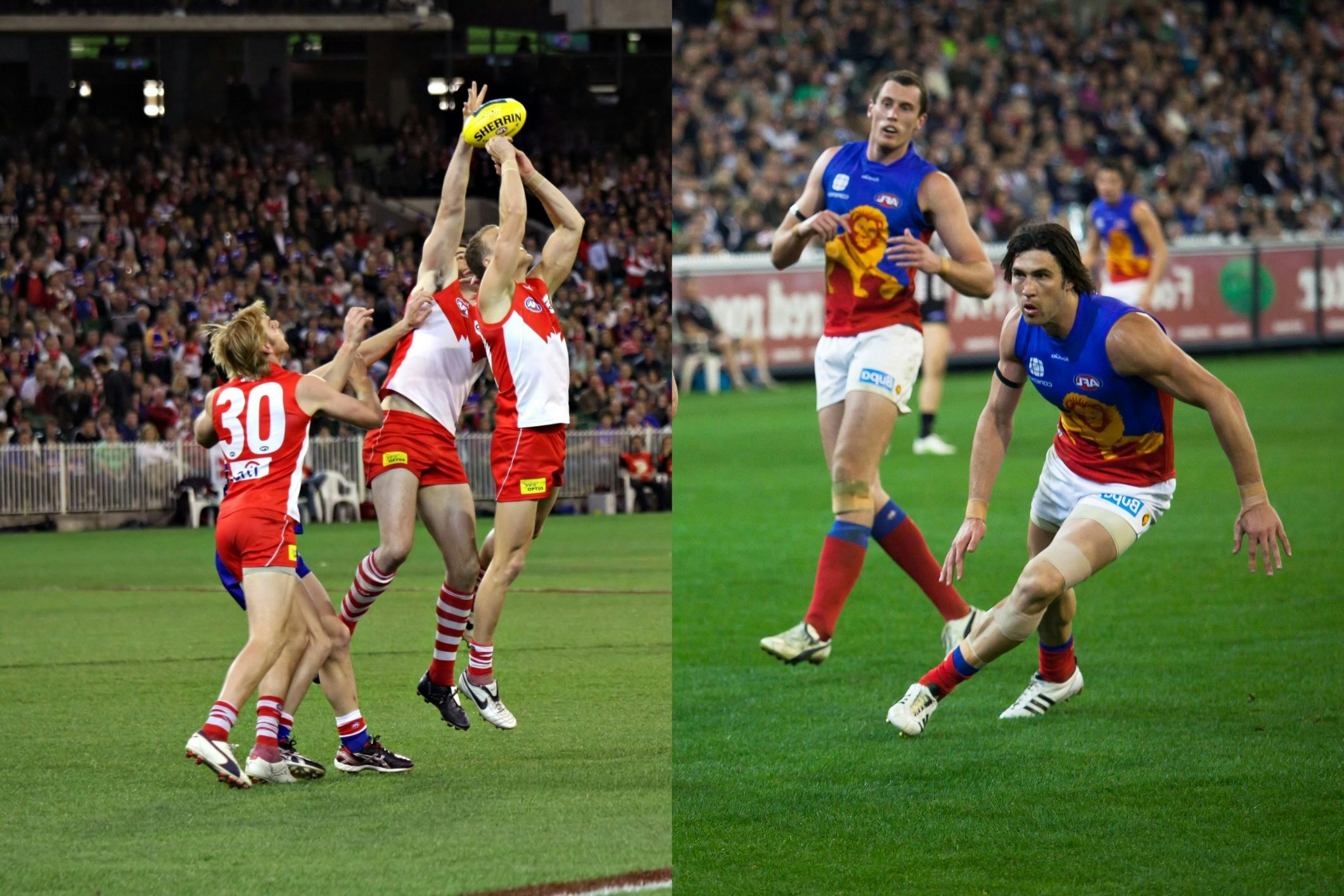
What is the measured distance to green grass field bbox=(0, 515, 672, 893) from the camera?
4.32 meters

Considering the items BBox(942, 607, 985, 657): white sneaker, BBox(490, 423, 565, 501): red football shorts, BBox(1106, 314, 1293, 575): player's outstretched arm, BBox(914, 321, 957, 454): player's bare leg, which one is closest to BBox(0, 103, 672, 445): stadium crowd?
BBox(914, 321, 957, 454): player's bare leg

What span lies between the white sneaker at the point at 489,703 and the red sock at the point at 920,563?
66.7 inches

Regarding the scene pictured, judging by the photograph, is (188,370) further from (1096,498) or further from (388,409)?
(1096,498)

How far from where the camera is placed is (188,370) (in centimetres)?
1900

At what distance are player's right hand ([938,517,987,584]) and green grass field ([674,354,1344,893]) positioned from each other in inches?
24.1

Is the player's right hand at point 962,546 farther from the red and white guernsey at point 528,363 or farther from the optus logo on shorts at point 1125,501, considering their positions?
the red and white guernsey at point 528,363

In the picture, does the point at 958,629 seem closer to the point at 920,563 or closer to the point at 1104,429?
the point at 920,563

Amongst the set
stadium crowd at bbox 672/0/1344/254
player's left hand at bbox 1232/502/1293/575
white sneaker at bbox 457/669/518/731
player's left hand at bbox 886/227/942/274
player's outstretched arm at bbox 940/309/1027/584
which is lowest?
white sneaker at bbox 457/669/518/731

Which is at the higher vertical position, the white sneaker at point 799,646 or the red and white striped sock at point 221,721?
the red and white striped sock at point 221,721

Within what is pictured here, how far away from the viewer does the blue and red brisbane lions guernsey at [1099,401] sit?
5562 mm

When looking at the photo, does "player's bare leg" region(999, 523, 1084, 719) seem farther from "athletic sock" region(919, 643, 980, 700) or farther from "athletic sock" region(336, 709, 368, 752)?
"athletic sock" region(336, 709, 368, 752)

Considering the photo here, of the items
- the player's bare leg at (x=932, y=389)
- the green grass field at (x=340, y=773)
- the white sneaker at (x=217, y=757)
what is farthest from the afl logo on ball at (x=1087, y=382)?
the player's bare leg at (x=932, y=389)

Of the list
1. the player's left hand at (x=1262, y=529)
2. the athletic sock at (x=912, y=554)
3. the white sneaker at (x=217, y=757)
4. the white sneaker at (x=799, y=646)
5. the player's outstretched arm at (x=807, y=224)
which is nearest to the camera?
the white sneaker at (x=217, y=757)

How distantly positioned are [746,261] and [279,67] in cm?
692
